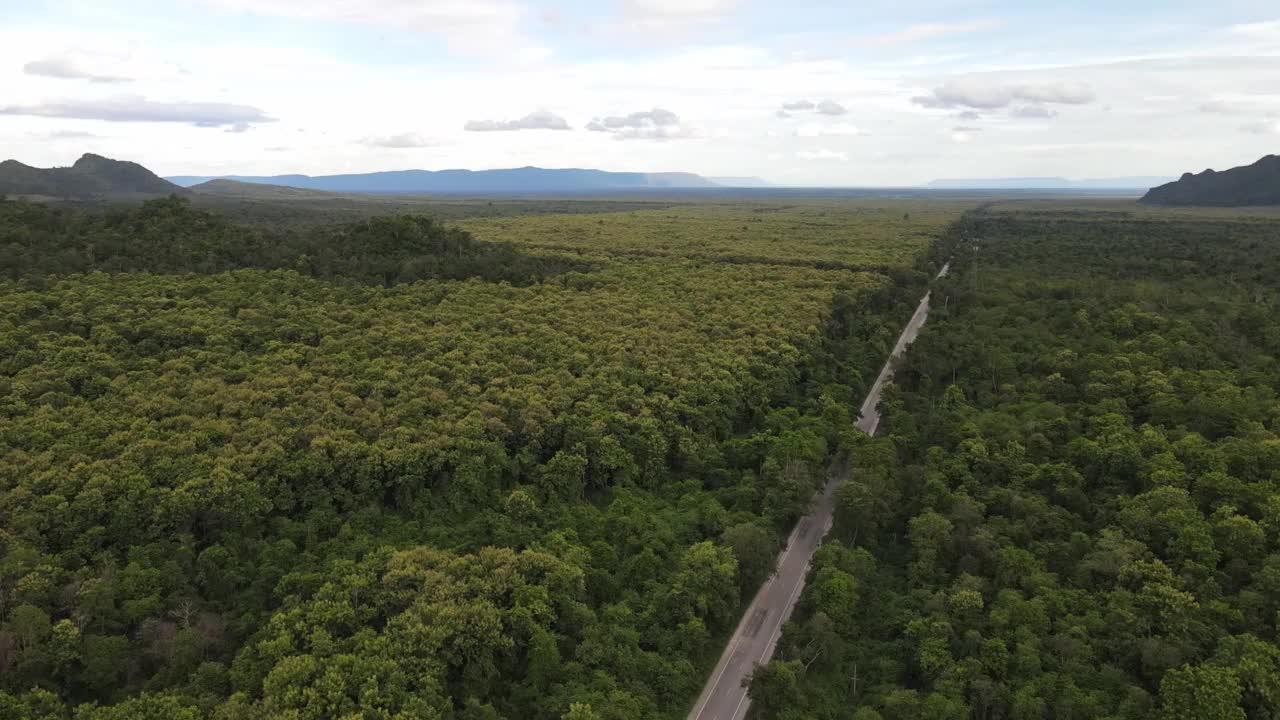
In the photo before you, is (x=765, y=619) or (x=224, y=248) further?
(x=224, y=248)

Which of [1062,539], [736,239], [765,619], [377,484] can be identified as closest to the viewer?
[765,619]

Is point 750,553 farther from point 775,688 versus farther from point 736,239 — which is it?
point 736,239

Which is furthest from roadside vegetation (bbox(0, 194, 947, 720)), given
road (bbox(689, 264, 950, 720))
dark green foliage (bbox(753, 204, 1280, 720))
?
dark green foliage (bbox(753, 204, 1280, 720))

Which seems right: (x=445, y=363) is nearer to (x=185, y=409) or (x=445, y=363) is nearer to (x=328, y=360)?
(x=328, y=360)

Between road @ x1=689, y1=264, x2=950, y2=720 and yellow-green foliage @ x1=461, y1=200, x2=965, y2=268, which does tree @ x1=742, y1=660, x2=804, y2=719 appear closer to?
road @ x1=689, y1=264, x2=950, y2=720

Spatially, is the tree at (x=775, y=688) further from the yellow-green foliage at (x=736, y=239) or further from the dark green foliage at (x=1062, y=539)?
the yellow-green foliage at (x=736, y=239)

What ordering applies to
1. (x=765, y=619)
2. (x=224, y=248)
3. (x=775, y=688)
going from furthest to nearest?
(x=224, y=248) → (x=765, y=619) → (x=775, y=688)

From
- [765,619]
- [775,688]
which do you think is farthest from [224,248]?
[775,688]
